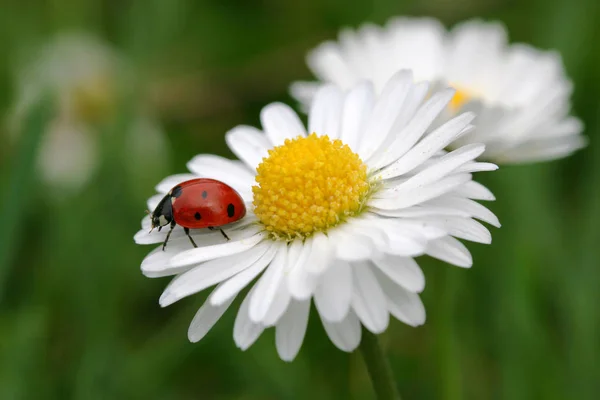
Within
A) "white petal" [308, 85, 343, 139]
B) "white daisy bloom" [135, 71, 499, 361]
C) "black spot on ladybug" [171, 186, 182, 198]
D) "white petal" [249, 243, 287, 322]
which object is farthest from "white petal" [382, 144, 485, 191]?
"black spot on ladybug" [171, 186, 182, 198]

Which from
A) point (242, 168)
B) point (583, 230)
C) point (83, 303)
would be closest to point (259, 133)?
point (242, 168)

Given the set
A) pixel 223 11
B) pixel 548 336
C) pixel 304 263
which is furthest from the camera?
pixel 223 11

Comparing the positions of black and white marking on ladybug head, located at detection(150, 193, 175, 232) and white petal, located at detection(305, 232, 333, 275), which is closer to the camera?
white petal, located at detection(305, 232, 333, 275)

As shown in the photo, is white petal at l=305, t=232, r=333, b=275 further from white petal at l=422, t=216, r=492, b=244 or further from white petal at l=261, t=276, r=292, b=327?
white petal at l=422, t=216, r=492, b=244

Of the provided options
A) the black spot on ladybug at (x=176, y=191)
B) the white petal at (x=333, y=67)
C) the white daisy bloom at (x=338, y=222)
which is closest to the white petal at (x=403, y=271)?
the white daisy bloom at (x=338, y=222)

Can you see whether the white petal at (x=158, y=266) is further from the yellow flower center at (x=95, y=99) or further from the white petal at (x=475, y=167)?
the yellow flower center at (x=95, y=99)

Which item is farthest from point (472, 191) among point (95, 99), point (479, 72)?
point (95, 99)

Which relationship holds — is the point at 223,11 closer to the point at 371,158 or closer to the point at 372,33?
the point at 372,33
